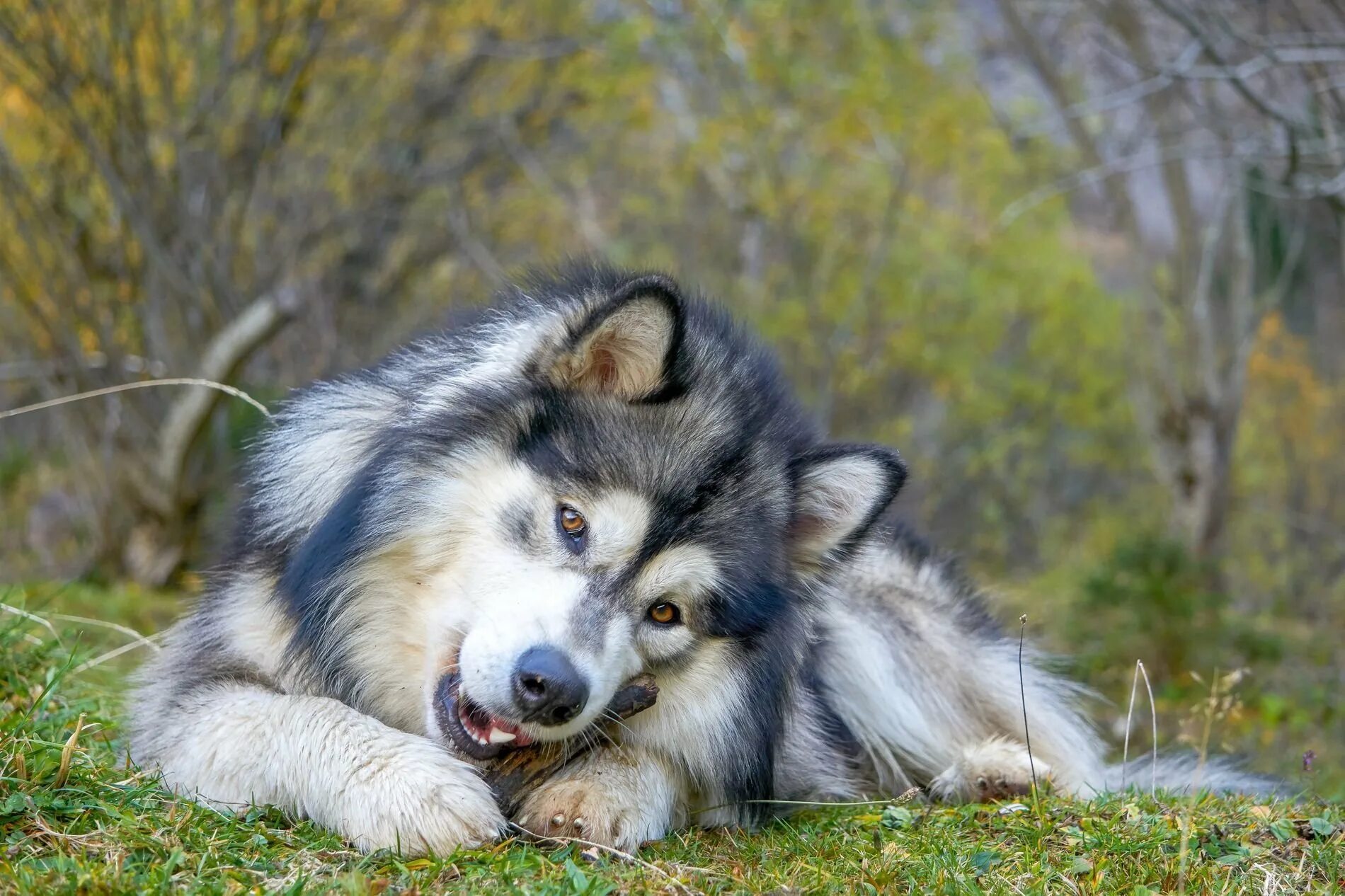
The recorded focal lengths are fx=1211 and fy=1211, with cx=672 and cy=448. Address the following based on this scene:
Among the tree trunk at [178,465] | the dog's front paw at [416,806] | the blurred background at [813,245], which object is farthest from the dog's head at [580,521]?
the tree trunk at [178,465]

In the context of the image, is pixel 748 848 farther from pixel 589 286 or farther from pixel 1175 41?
pixel 1175 41

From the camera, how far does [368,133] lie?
12734 mm

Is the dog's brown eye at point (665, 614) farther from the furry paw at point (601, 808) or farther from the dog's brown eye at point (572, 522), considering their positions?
the furry paw at point (601, 808)

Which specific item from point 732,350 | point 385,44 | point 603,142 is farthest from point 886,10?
point 732,350

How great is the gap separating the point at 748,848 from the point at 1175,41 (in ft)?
30.3

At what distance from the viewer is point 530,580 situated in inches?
133

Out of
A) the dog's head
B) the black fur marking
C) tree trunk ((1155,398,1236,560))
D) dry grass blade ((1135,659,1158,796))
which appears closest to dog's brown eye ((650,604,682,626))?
the dog's head

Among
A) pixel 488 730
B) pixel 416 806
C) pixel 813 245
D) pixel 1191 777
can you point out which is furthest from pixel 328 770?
pixel 813 245

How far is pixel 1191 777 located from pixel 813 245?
10102mm

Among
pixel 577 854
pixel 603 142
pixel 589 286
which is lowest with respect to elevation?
pixel 577 854

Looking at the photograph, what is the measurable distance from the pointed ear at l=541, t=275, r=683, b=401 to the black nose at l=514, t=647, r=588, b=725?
0.88 meters

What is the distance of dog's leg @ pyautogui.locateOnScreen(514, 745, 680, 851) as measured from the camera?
346 cm

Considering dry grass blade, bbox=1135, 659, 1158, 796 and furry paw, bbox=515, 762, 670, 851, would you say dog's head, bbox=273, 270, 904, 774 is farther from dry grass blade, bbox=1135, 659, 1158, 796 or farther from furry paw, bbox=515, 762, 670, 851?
dry grass blade, bbox=1135, 659, 1158, 796

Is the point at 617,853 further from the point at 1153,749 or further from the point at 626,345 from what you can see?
the point at 1153,749
